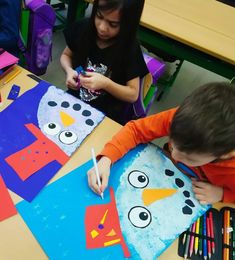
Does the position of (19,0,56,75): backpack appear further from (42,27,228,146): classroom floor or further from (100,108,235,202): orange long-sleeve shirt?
(100,108,235,202): orange long-sleeve shirt

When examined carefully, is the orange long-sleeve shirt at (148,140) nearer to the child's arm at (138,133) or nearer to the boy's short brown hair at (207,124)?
the child's arm at (138,133)

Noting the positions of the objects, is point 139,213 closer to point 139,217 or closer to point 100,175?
point 139,217

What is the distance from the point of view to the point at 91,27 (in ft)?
3.65

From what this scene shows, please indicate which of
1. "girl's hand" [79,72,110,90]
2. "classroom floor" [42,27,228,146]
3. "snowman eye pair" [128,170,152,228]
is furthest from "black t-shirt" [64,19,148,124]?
"classroom floor" [42,27,228,146]

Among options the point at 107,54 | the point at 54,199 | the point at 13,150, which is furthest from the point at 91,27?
the point at 54,199

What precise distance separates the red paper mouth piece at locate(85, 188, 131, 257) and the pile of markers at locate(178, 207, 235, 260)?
6.5 inches

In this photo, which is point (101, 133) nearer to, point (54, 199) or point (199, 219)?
point (54, 199)

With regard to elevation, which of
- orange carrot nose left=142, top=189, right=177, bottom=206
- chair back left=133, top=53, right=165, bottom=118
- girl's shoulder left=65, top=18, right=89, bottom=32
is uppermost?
girl's shoulder left=65, top=18, right=89, bottom=32

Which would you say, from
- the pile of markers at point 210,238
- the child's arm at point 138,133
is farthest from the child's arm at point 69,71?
the pile of markers at point 210,238

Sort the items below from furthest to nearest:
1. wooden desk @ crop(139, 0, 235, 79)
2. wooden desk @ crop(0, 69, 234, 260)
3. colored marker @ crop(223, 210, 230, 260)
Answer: wooden desk @ crop(139, 0, 235, 79) → colored marker @ crop(223, 210, 230, 260) → wooden desk @ crop(0, 69, 234, 260)

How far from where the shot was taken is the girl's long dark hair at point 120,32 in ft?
3.13

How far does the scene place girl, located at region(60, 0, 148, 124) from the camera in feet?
3.26

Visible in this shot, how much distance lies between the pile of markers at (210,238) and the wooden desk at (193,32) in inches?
38.9

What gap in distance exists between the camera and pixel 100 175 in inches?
30.8
